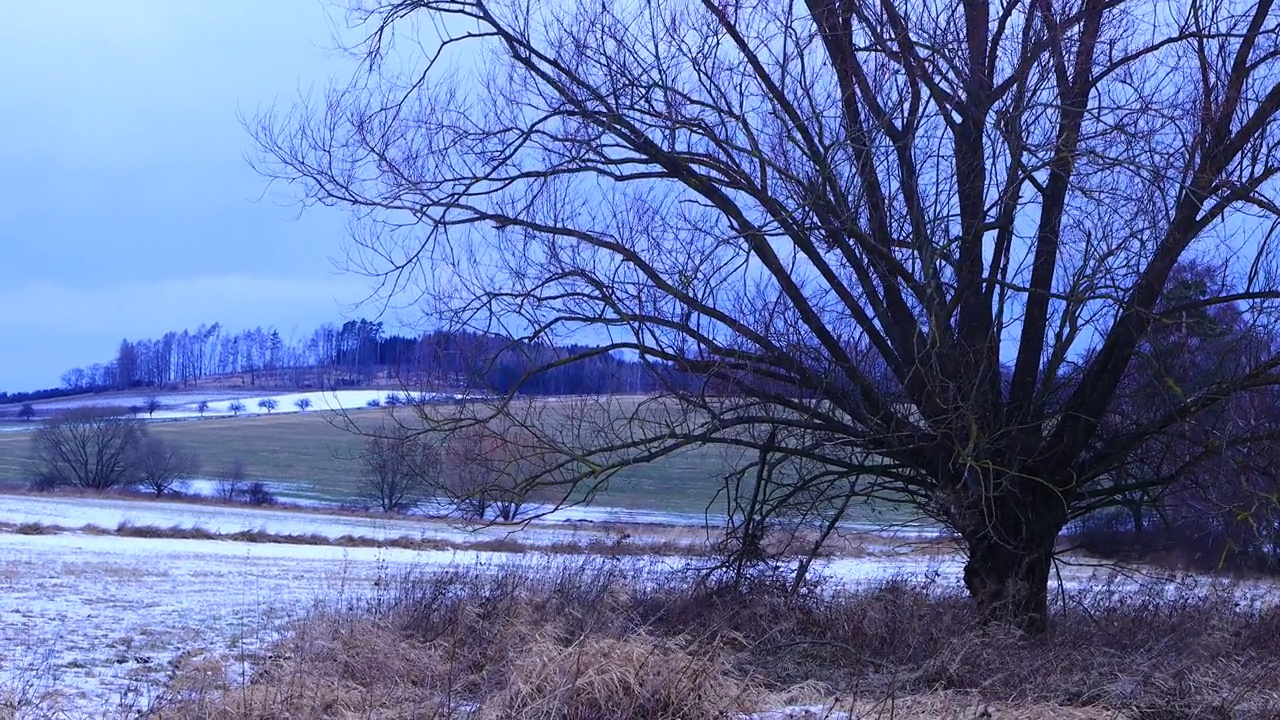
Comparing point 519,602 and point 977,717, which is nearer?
point 977,717

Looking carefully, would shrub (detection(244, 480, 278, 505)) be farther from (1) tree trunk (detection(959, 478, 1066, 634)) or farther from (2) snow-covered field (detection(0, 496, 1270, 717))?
(1) tree trunk (detection(959, 478, 1066, 634))

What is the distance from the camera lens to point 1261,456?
10117 millimetres

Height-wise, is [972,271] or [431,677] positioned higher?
[972,271]

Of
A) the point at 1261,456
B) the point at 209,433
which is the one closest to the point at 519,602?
the point at 1261,456

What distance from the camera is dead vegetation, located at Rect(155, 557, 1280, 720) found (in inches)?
269

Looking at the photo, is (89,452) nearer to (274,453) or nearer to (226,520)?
(274,453)

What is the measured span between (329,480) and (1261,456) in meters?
58.4

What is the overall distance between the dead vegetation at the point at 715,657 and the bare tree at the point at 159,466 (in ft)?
179

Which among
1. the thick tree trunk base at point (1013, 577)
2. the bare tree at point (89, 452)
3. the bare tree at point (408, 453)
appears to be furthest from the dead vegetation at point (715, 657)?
the bare tree at point (89, 452)

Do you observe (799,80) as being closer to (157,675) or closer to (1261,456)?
(1261,456)

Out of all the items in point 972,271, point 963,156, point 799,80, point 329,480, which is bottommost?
point 329,480

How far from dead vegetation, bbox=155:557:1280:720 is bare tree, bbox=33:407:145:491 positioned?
57.0 m

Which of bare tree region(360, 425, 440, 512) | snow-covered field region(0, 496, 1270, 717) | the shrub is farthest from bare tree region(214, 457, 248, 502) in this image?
bare tree region(360, 425, 440, 512)

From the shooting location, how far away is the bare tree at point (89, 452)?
203ft
